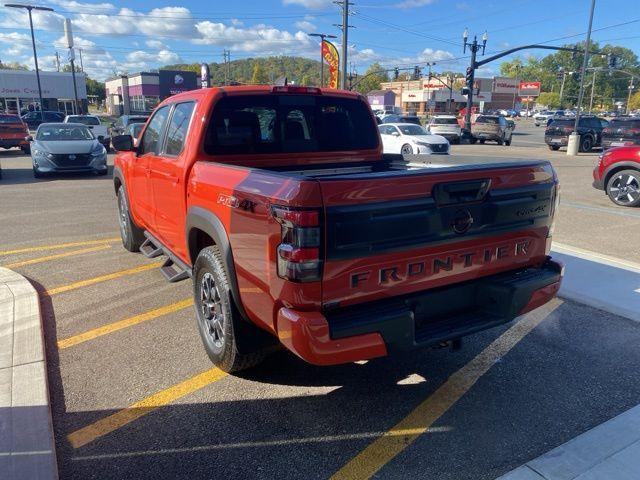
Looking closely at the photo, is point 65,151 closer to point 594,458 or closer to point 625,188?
point 625,188

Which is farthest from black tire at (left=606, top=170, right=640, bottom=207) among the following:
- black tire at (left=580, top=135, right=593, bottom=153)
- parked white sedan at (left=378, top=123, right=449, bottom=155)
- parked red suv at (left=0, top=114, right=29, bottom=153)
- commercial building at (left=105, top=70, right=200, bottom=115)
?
commercial building at (left=105, top=70, right=200, bottom=115)

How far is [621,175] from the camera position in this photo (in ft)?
33.3

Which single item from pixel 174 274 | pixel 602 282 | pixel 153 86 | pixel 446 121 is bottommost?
pixel 602 282

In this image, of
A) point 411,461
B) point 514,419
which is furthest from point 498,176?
point 411,461

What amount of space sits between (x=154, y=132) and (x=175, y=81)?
70.4 metres

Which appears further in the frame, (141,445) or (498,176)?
(498,176)

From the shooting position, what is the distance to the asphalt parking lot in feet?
9.01

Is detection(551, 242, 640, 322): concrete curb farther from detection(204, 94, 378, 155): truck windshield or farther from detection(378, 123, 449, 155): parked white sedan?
detection(378, 123, 449, 155): parked white sedan

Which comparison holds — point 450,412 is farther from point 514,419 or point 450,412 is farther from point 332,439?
point 332,439

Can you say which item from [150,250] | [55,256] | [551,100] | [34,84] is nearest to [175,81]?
[34,84]

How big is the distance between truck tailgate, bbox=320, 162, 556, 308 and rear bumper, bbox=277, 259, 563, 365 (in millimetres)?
74

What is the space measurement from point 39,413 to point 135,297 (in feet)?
6.94

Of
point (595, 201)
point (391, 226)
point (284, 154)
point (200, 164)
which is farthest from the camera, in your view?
point (595, 201)

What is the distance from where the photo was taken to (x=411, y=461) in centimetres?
273
